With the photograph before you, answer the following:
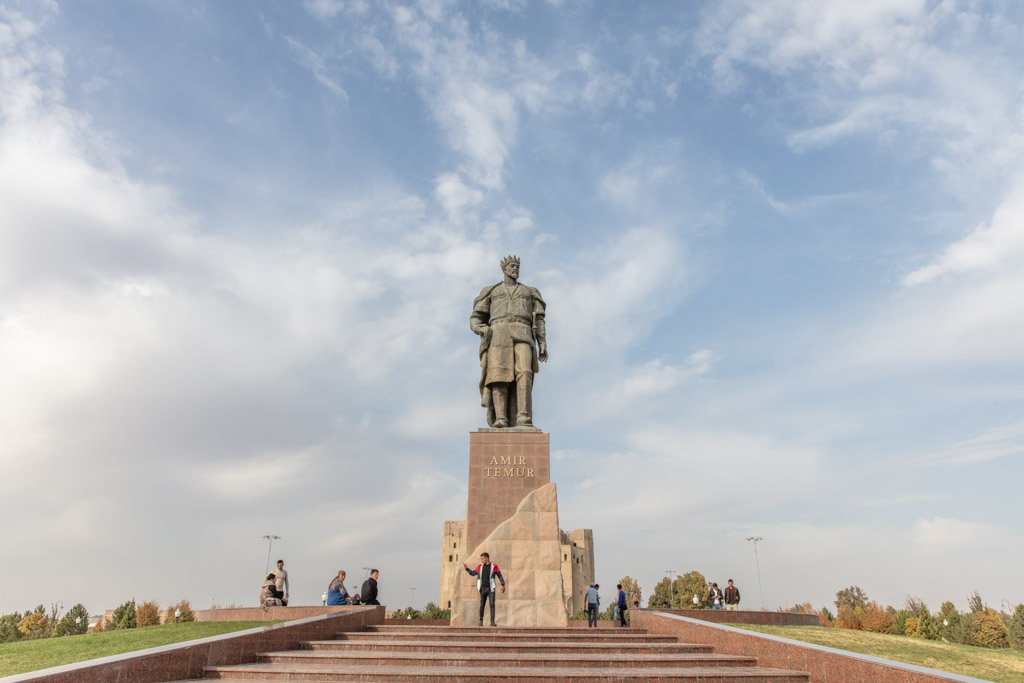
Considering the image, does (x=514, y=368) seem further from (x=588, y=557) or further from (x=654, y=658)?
(x=588, y=557)

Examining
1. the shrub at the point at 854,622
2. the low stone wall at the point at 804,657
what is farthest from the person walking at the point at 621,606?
the shrub at the point at 854,622

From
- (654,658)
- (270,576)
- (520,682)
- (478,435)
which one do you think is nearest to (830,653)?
(654,658)

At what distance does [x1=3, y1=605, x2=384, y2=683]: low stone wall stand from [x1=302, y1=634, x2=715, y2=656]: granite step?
0.52 m

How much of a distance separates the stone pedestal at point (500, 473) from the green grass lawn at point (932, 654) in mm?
5006

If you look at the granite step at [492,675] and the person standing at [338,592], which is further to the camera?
the person standing at [338,592]

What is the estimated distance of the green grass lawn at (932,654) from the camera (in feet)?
26.0

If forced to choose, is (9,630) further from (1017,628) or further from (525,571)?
(1017,628)

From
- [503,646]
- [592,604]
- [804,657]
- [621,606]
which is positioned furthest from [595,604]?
[804,657]

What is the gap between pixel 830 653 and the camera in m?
6.96

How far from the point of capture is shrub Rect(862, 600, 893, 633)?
53.7 feet

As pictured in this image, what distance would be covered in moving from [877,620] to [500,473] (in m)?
10.5

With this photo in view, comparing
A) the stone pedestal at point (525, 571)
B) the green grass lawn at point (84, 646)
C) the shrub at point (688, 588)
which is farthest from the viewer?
the shrub at point (688, 588)

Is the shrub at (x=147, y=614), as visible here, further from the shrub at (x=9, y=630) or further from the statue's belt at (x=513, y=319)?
the statue's belt at (x=513, y=319)

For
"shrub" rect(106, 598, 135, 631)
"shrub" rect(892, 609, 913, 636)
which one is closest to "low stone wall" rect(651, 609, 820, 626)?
"shrub" rect(892, 609, 913, 636)
